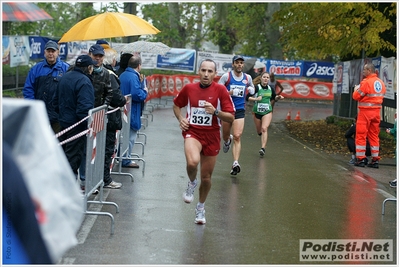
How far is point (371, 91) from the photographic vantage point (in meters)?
13.8

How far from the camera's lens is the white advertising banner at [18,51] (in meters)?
22.4

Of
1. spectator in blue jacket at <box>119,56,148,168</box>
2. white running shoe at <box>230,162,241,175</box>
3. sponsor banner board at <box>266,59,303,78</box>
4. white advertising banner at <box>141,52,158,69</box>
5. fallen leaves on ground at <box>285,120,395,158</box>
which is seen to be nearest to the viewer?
spectator in blue jacket at <box>119,56,148,168</box>

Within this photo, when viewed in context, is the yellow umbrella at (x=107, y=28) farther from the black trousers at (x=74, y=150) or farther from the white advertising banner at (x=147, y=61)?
the white advertising banner at (x=147, y=61)

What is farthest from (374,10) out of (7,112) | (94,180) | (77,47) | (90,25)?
(77,47)

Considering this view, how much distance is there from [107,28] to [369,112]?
5.19 m

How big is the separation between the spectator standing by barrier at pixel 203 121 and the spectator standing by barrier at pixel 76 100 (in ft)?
3.83

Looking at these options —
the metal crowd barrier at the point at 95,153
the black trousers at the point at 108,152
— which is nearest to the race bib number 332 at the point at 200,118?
the metal crowd barrier at the point at 95,153

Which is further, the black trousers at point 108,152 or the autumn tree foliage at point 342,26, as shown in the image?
the autumn tree foliage at point 342,26

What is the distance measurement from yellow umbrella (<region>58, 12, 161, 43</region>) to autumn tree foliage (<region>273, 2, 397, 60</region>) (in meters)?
6.50

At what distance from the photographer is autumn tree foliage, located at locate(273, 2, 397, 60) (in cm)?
1773

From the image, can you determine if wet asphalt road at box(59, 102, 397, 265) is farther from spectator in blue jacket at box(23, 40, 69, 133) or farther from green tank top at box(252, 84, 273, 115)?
spectator in blue jacket at box(23, 40, 69, 133)

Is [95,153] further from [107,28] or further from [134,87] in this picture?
[107,28]

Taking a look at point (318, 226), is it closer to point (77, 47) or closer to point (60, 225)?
point (60, 225)

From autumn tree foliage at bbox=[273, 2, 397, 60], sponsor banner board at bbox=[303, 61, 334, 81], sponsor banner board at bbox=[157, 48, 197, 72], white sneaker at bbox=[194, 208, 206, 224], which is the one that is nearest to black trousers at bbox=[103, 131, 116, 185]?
white sneaker at bbox=[194, 208, 206, 224]
